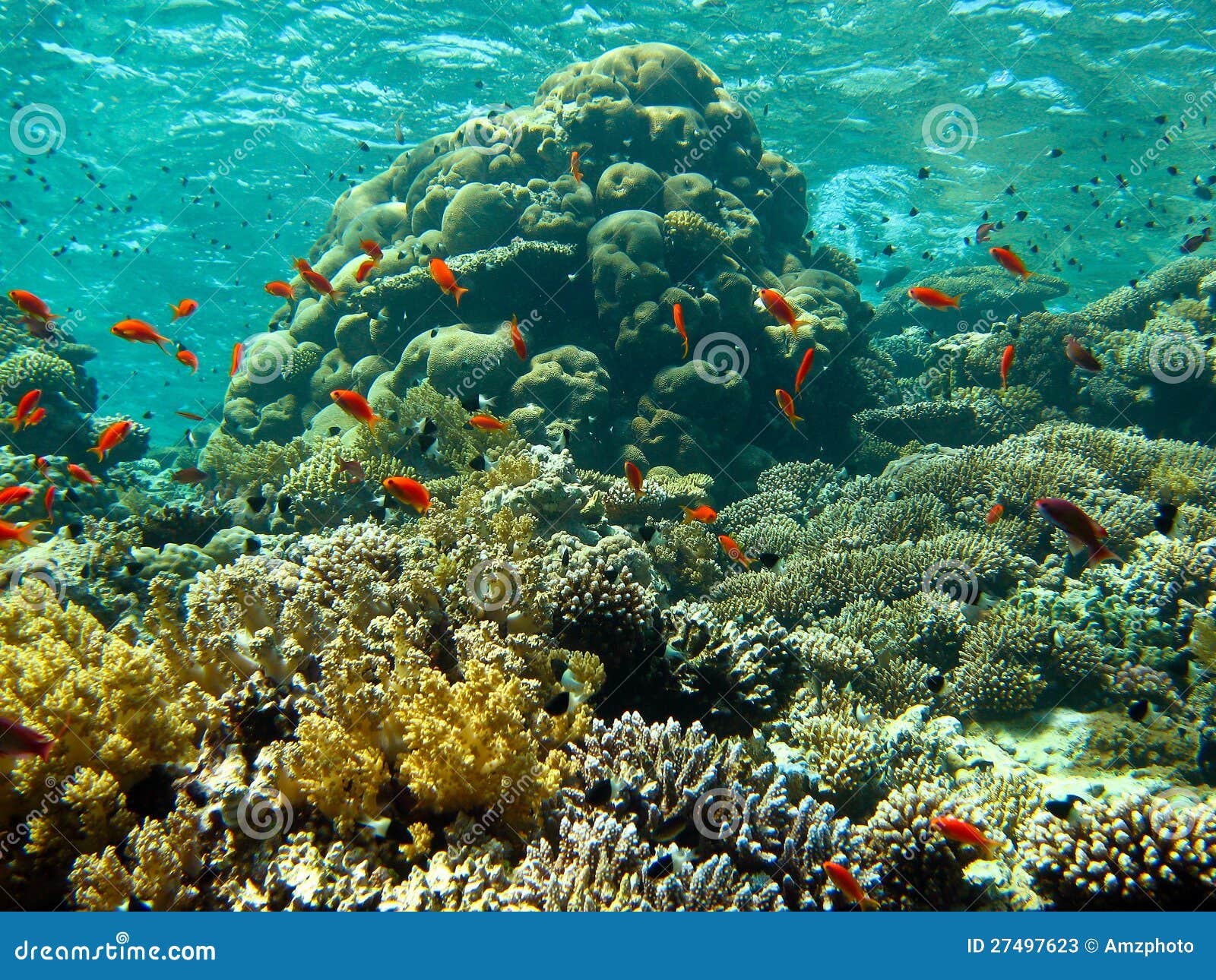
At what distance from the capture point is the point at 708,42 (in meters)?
20.9

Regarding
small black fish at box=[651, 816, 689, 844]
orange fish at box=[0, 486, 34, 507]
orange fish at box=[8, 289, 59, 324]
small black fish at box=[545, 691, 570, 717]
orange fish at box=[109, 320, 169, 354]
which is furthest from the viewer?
orange fish at box=[109, 320, 169, 354]

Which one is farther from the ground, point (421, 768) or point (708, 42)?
point (708, 42)

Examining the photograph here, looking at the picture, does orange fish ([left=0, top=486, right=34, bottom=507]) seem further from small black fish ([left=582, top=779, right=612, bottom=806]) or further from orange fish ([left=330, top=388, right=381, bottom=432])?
small black fish ([left=582, top=779, right=612, bottom=806])

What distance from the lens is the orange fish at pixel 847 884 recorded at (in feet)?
9.51

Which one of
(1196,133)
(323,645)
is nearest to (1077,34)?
(1196,133)

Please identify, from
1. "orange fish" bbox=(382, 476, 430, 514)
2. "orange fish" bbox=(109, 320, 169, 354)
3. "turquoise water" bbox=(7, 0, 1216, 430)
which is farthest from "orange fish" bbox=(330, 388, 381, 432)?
"turquoise water" bbox=(7, 0, 1216, 430)

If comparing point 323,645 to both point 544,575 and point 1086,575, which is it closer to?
point 544,575

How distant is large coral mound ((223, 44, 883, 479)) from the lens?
392 inches

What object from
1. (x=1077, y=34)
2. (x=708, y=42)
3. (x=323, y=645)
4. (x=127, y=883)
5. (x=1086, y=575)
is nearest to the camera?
(x=127, y=883)

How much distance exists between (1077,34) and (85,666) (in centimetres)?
2871

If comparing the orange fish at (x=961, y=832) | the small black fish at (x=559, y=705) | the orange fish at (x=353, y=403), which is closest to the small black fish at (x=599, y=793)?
the small black fish at (x=559, y=705)

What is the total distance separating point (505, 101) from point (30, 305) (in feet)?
74.8

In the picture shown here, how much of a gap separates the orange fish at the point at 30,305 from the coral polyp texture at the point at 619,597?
237 cm

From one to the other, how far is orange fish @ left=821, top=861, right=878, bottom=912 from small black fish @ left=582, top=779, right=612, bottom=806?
1.19m
